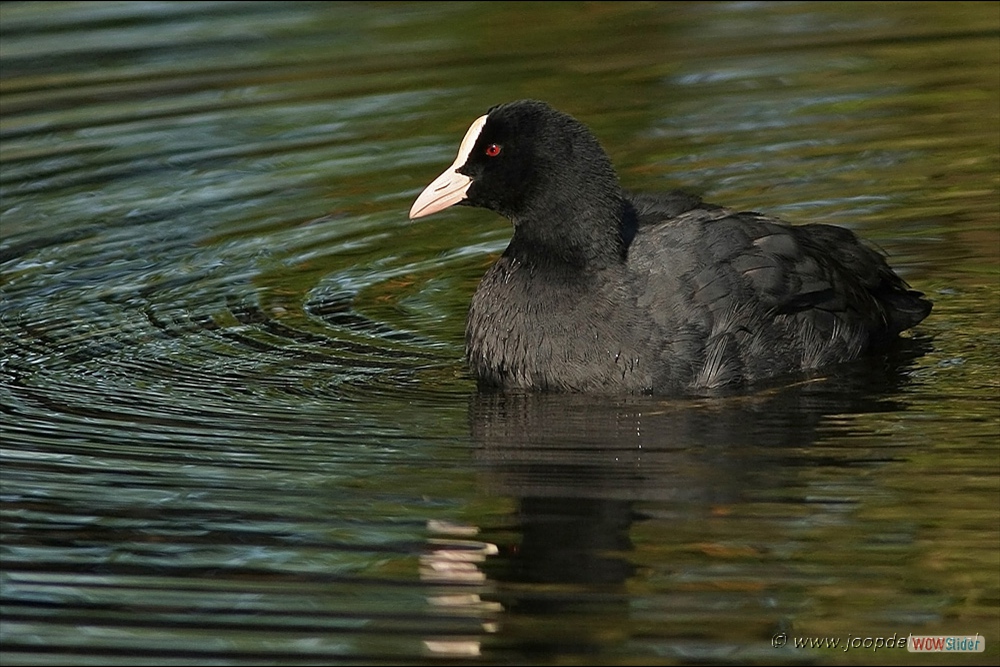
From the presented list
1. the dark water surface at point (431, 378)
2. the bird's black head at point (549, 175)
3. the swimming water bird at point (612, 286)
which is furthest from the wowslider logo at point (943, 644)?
the bird's black head at point (549, 175)

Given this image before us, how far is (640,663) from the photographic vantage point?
4.14 meters

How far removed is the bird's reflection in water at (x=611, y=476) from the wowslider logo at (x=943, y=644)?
1.01 feet

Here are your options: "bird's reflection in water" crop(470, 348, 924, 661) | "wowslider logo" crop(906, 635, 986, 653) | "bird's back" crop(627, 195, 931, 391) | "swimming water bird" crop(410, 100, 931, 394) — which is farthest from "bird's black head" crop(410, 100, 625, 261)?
"wowslider logo" crop(906, 635, 986, 653)

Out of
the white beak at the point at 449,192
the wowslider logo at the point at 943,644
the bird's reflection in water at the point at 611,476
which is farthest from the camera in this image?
the white beak at the point at 449,192

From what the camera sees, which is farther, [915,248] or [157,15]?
[157,15]

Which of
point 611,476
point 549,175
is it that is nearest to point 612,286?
point 549,175

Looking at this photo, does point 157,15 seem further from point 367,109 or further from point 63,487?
point 63,487

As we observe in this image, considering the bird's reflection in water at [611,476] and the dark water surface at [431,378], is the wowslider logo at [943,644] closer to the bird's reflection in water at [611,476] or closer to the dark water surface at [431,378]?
the dark water surface at [431,378]

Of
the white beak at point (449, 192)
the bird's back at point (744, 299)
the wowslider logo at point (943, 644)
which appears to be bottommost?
the wowslider logo at point (943, 644)

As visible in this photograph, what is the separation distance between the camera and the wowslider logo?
419 centimetres

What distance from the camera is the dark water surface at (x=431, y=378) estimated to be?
4449 millimetres

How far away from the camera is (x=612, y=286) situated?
6238mm

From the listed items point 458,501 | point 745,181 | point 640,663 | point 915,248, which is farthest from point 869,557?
point 745,181

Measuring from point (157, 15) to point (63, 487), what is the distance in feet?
23.9
